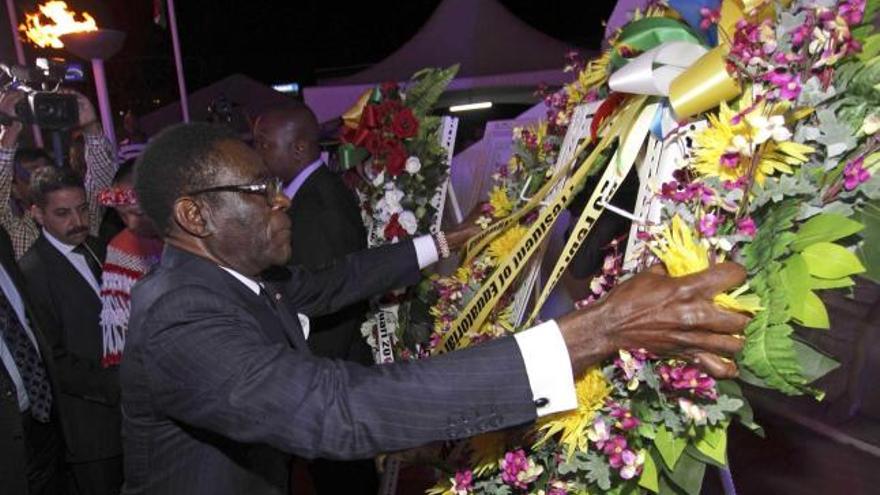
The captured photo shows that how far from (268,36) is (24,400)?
84.9 feet

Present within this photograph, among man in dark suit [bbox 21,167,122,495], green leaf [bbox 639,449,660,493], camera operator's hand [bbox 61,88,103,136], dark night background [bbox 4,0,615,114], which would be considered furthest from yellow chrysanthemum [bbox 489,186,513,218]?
dark night background [bbox 4,0,615,114]

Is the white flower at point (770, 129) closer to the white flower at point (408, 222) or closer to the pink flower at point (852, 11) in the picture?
the pink flower at point (852, 11)

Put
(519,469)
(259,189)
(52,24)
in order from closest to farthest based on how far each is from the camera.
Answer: (519,469)
(259,189)
(52,24)

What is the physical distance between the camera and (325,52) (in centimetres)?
2653

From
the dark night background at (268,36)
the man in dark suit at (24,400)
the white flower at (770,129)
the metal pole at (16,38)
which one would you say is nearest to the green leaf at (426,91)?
the man in dark suit at (24,400)

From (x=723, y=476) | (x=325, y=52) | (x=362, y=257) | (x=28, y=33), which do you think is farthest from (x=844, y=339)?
(x=325, y=52)

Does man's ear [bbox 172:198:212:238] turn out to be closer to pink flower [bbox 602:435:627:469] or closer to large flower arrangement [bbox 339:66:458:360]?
pink flower [bbox 602:435:627:469]

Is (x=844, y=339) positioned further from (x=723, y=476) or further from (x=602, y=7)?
(x=602, y=7)

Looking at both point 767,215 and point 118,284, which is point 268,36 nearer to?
point 118,284

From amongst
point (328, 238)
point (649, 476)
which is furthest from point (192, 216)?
point (328, 238)

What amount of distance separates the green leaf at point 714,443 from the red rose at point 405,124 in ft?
7.41

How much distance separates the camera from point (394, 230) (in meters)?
3.40

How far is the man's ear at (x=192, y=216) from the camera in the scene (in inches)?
66.4

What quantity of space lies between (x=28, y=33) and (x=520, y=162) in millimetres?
8302
